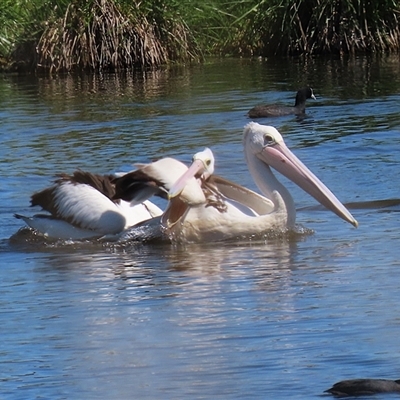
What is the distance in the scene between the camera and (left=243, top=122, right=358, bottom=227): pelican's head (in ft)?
23.8

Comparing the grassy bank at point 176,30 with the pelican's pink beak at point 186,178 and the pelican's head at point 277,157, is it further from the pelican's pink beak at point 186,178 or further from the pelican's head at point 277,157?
the pelican's pink beak at point 186,178

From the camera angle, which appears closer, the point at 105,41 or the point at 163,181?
the point at 163,181

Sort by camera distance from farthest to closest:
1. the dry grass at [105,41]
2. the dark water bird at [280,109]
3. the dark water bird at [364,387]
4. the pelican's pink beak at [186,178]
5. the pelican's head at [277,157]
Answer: the dry grass at [105,41]
the dark water bird at [280,109]
the pelican's head at [277,157]
the pelican's pink beak at [186,178]
the dark water bird at [364,387]

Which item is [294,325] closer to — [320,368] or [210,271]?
[320,368]

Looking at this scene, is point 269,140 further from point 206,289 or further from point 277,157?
point 206,289

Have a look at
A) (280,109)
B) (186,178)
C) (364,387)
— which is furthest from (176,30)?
(364,387)

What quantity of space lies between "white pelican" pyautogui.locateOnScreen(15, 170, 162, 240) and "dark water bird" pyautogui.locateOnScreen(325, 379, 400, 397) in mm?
3356

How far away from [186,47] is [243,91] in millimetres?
4367

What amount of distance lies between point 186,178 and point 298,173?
810 millimetres

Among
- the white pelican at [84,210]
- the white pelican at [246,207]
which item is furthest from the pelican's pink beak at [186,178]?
the white pelican at [84,210]

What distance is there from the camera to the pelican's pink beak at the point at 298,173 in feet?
23.3

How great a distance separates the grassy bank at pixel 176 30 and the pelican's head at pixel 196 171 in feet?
39.2

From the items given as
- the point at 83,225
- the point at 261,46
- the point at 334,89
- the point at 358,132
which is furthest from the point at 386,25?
the point at 83,225

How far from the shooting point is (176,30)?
63.4ft
